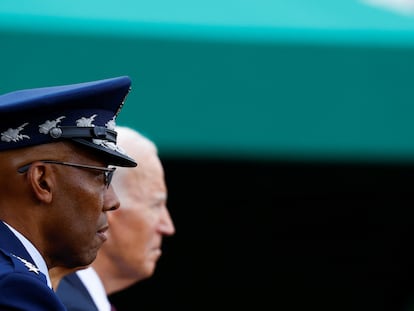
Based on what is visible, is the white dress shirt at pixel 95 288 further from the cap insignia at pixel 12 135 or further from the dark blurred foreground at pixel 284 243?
the dark blurred foreground at pixel 284 243

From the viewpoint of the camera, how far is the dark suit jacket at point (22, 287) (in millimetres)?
1603

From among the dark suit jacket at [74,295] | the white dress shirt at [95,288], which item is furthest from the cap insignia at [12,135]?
the white dress shirt at [95,288]

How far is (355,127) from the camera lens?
13.5 ft

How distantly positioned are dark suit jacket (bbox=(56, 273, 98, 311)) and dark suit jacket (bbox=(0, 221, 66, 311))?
89 centimetres

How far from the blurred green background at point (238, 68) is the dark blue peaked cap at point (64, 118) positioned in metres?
1.93

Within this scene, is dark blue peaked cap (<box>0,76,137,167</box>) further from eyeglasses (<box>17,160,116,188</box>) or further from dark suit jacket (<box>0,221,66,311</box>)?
dark suit jacket (<box>0,221,66,311</box>)

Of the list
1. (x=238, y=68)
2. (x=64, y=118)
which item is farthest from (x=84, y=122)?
(x=238, y=68)

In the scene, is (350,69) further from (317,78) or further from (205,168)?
(205,168)

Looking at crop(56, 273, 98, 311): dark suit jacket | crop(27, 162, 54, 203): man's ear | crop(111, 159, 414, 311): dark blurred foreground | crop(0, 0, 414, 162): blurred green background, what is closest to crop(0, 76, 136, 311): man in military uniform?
crop(27, 162, 54, 203): man's ear

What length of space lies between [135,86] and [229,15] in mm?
477

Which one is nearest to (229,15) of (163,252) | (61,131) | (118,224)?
(118,224)

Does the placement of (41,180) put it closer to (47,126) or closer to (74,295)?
(47,126)

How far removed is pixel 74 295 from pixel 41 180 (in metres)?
0.94

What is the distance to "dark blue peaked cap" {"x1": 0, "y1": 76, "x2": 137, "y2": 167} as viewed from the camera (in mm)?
1772
